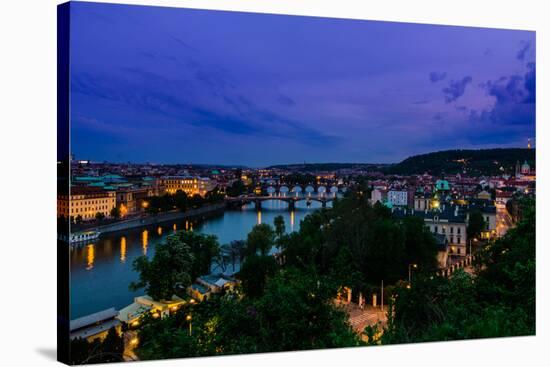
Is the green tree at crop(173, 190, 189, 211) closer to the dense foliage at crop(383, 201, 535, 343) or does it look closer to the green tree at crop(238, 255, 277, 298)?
the green tree at crop(238, 255, 277, 298)

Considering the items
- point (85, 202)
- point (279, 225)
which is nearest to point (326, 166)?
point (279, 225)

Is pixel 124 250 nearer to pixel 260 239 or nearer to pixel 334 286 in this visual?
pixel 260 239

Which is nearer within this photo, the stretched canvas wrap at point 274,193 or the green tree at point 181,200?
the stretched canvas wrap at point 274,193

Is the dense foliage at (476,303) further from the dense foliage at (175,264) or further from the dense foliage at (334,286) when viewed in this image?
the dense foliage at (175,264)

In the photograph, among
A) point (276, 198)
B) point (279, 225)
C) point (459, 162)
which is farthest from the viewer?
point (279, 225)

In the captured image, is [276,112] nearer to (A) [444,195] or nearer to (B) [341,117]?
(B) [341,117]

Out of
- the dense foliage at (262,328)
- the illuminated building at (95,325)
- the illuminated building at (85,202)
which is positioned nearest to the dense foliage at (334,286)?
the dense foliage at (262,328)

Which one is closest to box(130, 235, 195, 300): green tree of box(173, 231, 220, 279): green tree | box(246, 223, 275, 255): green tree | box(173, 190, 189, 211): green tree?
box(173, 231, 220, 279): green tree
